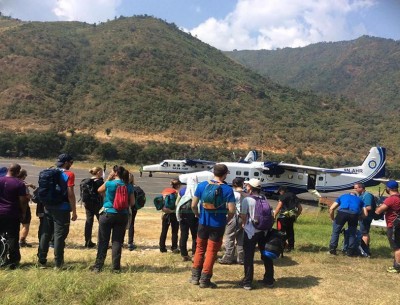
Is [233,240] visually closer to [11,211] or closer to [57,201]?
[57,201]

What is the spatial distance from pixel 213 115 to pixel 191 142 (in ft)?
41.3

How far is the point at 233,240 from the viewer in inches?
302

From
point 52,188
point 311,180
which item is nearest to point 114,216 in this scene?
point 52,188

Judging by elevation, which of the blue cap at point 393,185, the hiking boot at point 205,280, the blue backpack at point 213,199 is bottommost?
the hiking boot at point 205,280

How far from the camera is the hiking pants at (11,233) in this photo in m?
6.46

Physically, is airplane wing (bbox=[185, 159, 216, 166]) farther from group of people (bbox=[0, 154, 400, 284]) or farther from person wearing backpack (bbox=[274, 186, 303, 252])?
group of people (bbox=[0, 154, 400, 284])

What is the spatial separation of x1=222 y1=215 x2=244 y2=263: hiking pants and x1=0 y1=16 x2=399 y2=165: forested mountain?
2230 inches

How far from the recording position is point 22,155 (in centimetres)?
4897

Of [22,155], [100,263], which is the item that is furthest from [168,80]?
[100,263]

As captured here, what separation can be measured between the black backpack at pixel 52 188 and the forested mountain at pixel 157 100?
57.4 metres

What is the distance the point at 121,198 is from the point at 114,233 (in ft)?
1.91

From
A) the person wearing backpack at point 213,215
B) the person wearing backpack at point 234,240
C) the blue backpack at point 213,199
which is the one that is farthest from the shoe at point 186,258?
the blue backpack at point 213,199

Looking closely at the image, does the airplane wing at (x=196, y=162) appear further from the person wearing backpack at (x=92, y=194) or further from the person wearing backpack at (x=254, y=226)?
the person wearing backpack at (x=254, y=226)

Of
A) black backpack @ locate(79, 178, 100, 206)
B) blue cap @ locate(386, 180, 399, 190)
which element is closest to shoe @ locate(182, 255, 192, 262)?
black backpack @ locate(79, 178, 100, 206)
